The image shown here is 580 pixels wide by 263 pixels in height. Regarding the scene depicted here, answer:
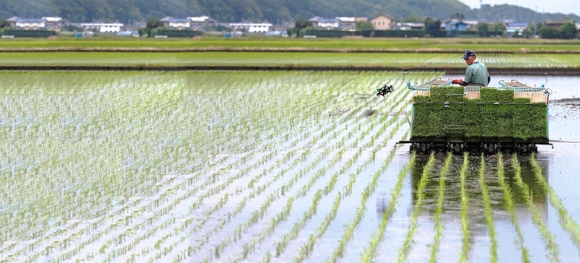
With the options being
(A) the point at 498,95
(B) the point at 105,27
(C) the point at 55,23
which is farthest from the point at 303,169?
(C) the point at 55,23

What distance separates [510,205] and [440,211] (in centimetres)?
95

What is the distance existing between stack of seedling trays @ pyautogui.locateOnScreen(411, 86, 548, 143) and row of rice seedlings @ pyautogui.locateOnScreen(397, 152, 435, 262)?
502 mm

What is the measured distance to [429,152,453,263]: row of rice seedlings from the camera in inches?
372

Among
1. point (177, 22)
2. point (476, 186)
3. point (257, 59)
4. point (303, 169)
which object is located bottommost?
point (257, 59)

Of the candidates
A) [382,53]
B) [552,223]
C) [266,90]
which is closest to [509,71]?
[266,90]

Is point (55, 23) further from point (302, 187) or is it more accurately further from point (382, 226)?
point (382, 226)

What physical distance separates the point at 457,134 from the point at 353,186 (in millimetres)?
3509

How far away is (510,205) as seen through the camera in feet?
38.9

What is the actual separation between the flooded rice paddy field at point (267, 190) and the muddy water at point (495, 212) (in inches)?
0.9

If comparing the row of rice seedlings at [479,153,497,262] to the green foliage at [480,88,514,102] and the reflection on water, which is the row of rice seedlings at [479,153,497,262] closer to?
the reflection on water

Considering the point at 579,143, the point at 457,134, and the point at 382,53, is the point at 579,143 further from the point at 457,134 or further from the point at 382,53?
the point at 382,53

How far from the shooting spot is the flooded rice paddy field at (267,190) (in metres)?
9.73

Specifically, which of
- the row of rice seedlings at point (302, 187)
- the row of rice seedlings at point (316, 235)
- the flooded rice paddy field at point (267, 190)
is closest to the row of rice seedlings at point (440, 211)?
the flooded rice paddy field at point (267, 190)

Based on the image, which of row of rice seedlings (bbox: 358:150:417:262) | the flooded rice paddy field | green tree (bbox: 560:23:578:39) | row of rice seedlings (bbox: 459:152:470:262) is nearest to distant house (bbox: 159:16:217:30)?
green tree (bbox: 560:23:578:39)
